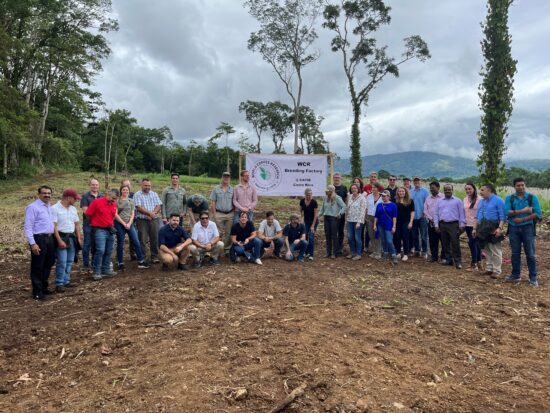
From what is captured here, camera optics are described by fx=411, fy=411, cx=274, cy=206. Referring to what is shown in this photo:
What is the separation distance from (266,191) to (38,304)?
5.17m

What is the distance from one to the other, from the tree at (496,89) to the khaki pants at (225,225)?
9934 mm

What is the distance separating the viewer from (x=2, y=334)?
4.71 m

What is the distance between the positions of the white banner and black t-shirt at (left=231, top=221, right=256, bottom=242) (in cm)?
190

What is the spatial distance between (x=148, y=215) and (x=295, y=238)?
2.81 meters

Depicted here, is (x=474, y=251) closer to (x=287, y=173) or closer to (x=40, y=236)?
(x=287, y=173)

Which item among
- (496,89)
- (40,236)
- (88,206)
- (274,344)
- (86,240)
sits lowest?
(274,344)

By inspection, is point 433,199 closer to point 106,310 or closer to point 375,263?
point 375,263

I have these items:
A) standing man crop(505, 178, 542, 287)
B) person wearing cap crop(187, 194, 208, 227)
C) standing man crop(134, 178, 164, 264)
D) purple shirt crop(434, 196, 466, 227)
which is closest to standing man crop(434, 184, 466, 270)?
purple shirt crop(434, 196, 466, 227)

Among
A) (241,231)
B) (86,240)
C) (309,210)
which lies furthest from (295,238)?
(86,240)

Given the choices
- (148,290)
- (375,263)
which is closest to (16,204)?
(148,290)

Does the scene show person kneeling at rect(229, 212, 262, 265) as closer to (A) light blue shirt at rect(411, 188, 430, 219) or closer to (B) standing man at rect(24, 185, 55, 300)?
(B) standing man at rect(24, 185, 55, 300)

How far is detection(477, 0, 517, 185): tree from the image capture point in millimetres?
13242

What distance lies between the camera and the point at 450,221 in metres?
7.52

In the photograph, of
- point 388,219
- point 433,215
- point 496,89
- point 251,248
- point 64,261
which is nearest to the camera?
point 64,261
